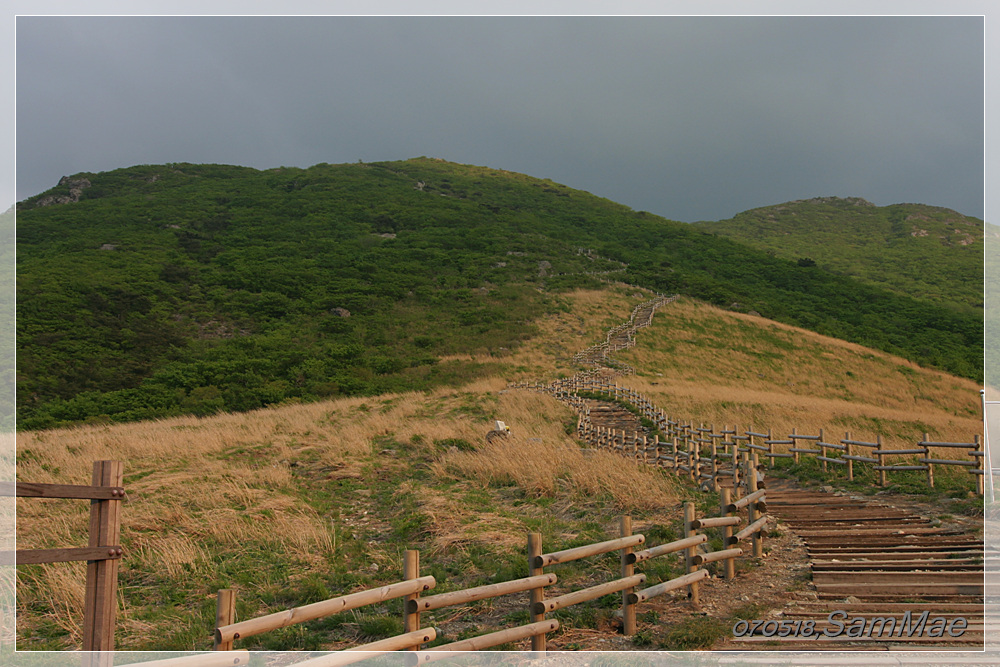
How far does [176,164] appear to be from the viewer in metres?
105

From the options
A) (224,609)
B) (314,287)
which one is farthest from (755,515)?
(314,287)

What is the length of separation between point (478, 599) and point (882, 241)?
136617 millimetres

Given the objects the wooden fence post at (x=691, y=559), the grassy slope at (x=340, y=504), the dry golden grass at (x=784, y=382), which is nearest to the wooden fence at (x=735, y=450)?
the grassy slope at (x=340, y=504)

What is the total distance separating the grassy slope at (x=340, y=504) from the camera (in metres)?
7.05

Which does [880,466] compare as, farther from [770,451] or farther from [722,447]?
[722,447]

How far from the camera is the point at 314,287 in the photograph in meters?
52.7

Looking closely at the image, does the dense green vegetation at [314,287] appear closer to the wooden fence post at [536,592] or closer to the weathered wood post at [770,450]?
the weathered wood post at [770,450]

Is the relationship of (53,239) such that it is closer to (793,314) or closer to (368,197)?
(368,197)

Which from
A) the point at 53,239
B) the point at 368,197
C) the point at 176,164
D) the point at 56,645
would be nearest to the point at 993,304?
the point at 368,197

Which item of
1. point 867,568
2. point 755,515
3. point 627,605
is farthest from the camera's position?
point 755,515

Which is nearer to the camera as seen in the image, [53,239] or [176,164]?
[53,239]

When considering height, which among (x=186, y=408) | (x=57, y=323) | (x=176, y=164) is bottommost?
(x=186, y=408)

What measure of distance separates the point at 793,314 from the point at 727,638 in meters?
57.9

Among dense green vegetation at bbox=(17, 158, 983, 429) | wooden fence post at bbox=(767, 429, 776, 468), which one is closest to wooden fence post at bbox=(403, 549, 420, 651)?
wooden fence post at bbox=(767, 429, 776, 468)
